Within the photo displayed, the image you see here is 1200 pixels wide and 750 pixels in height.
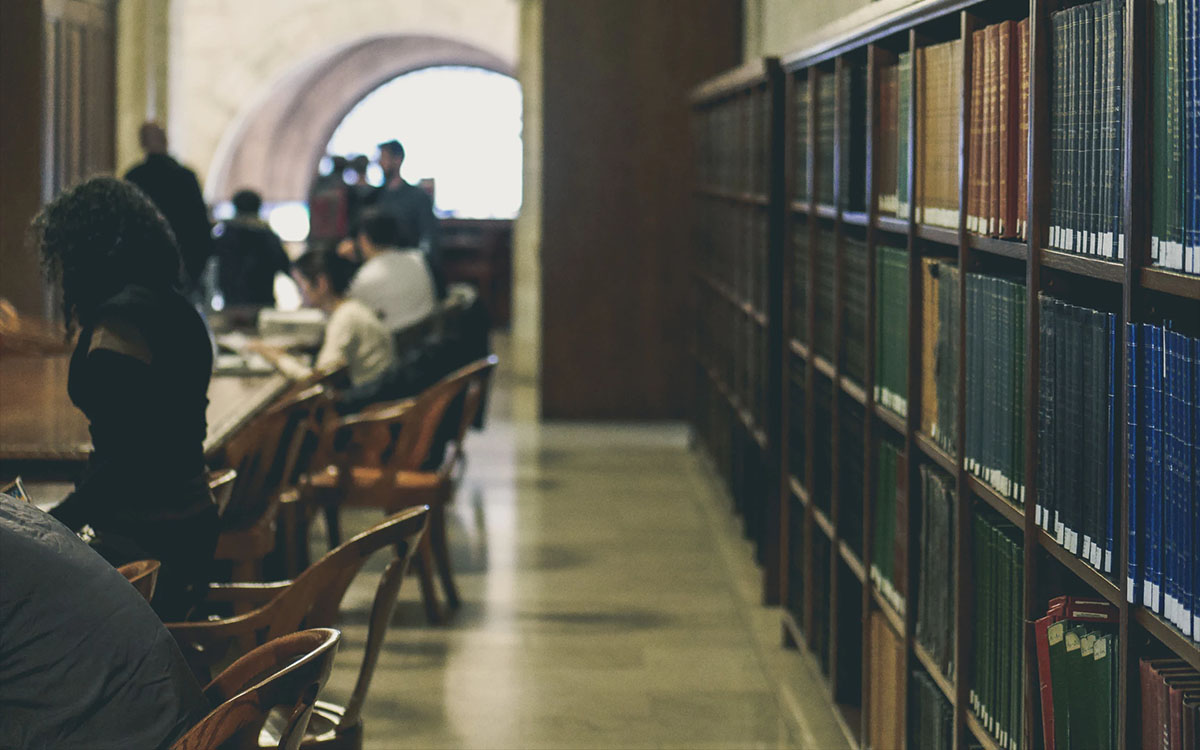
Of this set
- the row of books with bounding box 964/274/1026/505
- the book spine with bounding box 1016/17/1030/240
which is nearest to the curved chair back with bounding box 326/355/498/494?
the row of books with bounding box 964/274/1026/505

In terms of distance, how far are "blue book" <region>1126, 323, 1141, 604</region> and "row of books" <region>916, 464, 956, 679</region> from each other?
0.98 m

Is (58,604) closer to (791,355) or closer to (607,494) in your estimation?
(791,355)

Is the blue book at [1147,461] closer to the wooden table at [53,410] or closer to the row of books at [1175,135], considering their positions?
the row of books at [1175,135]

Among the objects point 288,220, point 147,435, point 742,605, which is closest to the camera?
point 147,435

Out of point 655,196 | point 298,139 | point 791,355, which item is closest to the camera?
point 791,355

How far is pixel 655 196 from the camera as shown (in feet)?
31.4

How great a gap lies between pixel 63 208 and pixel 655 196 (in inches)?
261

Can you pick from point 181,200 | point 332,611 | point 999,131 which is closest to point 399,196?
point 181,200

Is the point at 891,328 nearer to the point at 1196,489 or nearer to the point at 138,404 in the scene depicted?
the point at 138,404

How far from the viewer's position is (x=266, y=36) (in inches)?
694

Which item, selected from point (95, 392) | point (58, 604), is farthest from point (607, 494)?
point (58, 604)

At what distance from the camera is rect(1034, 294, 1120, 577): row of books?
2.02 m

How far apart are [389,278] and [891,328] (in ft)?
12.8

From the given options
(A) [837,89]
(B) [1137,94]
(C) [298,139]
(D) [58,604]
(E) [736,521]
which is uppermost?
(C) [298,139]
